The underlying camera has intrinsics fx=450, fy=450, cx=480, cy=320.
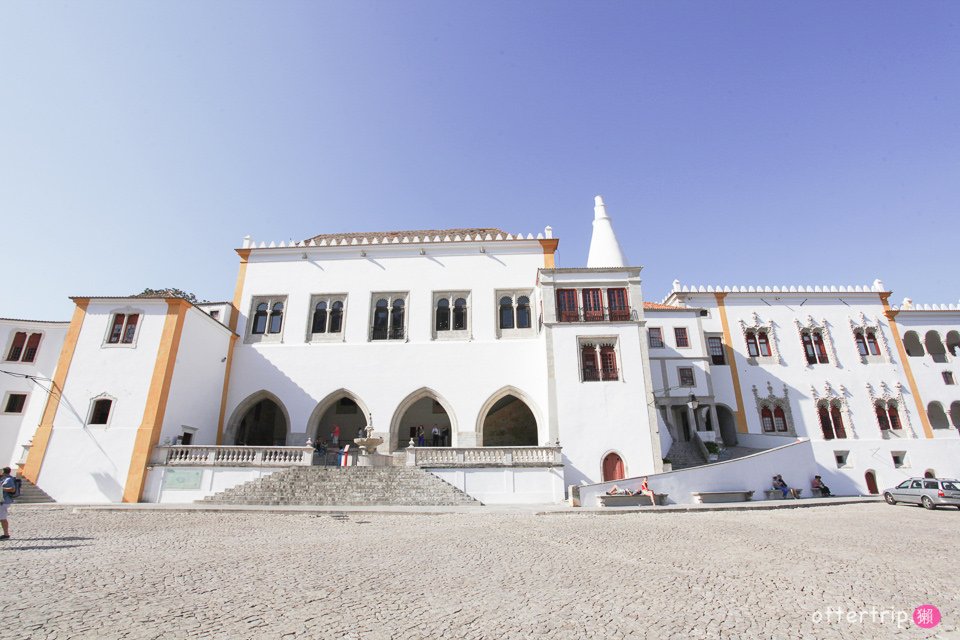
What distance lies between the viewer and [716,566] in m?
6.54

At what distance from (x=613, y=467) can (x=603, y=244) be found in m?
12.8

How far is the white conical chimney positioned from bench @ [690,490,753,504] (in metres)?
11.9

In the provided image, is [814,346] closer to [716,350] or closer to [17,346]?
[716,350]

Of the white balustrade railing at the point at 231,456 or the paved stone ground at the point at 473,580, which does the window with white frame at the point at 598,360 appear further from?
the white balustrade railing at the point at 231,456

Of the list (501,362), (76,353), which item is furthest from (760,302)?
(76,353)

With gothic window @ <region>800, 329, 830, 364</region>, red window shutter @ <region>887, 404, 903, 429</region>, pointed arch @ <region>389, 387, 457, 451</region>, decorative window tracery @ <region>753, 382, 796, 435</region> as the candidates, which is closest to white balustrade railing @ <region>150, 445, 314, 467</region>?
pointed arch @ <region>389, 387, 457, 451</region>

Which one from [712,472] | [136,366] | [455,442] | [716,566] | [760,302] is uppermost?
[760,302]

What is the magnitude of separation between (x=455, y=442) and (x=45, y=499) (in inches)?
559

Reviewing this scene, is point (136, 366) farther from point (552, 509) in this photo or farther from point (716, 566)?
point (716, 566)

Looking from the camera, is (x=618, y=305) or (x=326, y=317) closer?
(x=618, y=305)

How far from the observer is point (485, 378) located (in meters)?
20.1

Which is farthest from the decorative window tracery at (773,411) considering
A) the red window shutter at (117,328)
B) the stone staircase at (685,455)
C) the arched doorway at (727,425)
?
the red window shutter at (117,328)

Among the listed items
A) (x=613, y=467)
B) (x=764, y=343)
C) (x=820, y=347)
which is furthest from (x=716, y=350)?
(x=613, y=467)

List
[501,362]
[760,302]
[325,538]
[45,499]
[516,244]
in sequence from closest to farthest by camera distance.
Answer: [325,538] → [45,499] → [501,362] → [516,244] → [760,302]
